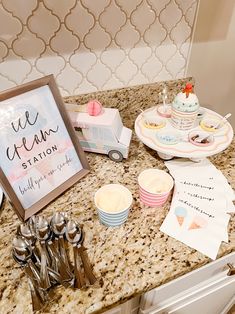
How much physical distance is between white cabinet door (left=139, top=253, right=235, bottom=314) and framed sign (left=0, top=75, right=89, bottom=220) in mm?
375

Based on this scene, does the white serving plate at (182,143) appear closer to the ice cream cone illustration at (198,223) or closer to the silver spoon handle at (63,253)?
the ice cream cone illustration at (198,223)

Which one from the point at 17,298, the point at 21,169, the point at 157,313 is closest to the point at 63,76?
the point at 21,169

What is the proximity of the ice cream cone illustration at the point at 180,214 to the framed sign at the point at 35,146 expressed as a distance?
0.99 ft

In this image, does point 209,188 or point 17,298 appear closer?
point 17,298

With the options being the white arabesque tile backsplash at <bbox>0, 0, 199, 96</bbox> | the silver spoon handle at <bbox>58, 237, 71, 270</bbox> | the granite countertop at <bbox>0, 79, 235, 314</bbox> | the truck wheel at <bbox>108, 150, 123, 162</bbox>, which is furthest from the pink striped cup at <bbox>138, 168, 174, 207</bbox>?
the white arabesque tile backsplash at <bbox>0, 0, 199, 96</bbox>

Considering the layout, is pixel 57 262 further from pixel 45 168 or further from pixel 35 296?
pixel 45 168

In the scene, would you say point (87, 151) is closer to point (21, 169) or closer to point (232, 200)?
point (21, 169)

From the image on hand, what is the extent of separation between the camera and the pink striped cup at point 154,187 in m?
0.71

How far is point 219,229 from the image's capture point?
690 millimetres

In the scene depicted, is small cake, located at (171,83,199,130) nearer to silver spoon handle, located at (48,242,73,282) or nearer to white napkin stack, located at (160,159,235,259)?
white napkin stack, located at (160,159,235,259)

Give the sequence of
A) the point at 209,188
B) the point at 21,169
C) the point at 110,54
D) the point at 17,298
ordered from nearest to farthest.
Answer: the point at 17,298 < the point at 21,169 < the point at 209,188 < the point at 110,54

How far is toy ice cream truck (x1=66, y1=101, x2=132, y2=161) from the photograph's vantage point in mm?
825

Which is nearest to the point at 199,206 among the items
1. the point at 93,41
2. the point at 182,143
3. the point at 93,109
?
the point at 182,143

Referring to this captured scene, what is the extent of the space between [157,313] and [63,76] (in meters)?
0.77
